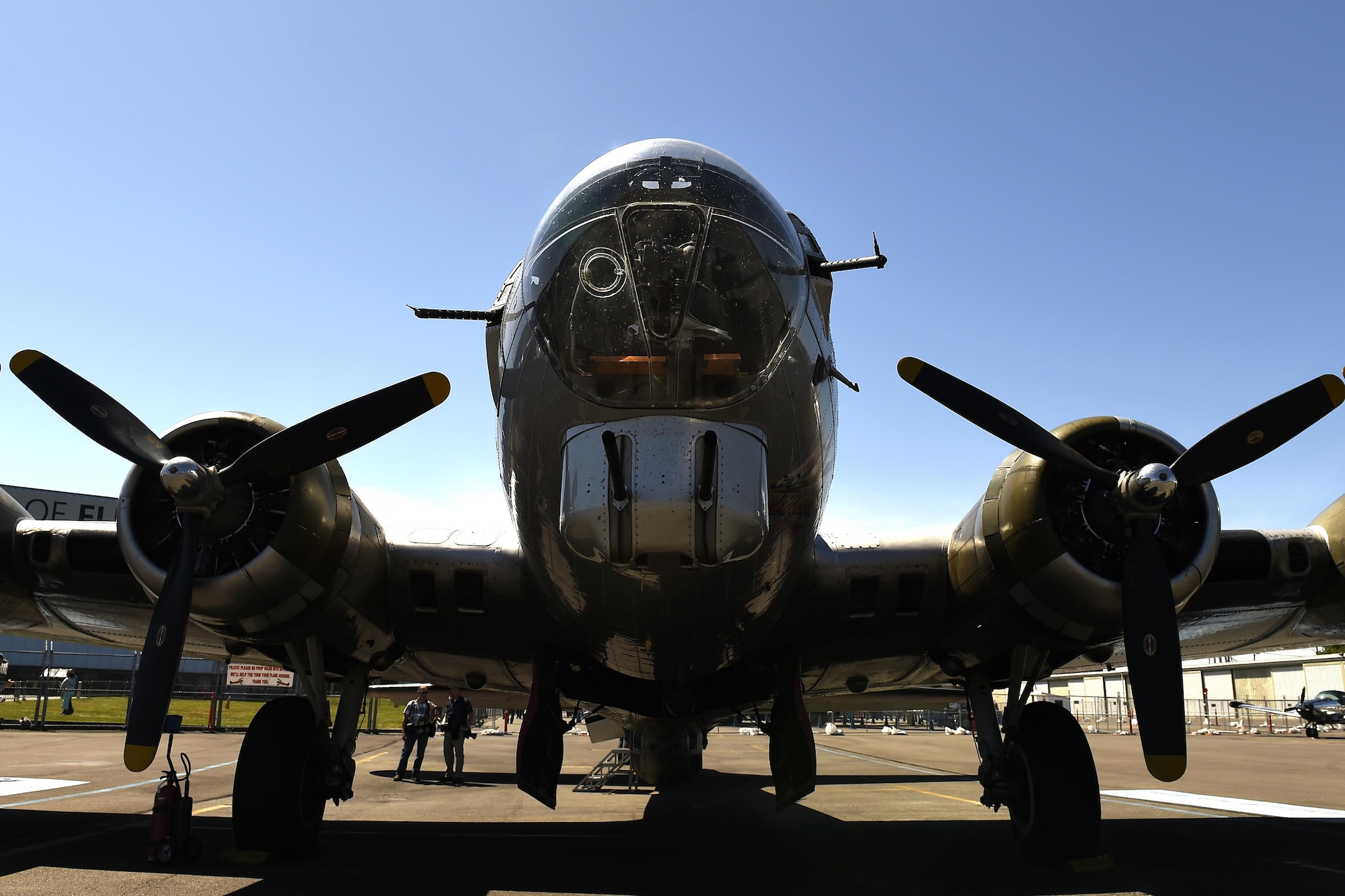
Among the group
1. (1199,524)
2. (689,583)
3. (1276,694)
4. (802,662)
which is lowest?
(1276,694)

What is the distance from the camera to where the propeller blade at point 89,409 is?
6883 millimetres

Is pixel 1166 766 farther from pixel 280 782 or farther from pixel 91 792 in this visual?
pixel 91 792

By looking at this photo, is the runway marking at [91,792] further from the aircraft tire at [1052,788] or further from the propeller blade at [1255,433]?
the propeller blade at [1255,433]

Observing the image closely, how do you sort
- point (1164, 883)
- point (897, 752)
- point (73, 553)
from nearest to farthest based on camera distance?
point (1164, 883)
point (73, 553)
point (897, 752)

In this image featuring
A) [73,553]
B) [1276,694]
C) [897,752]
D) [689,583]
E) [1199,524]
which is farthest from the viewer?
[1276,694]

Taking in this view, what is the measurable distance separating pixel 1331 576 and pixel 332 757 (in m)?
9.25

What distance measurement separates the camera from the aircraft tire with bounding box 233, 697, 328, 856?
24.1ft

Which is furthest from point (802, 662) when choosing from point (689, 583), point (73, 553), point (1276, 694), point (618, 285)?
point (1276, 694)

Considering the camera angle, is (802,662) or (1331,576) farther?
(802,662)

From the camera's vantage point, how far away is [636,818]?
1181cm

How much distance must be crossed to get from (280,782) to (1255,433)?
826cm

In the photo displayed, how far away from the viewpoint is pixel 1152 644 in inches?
260

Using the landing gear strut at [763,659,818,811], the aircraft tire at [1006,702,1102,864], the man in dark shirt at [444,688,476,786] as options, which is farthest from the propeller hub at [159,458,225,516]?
the man in dark shirt at [444,688,476,786]

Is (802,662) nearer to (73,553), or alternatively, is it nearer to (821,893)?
(821,893)
